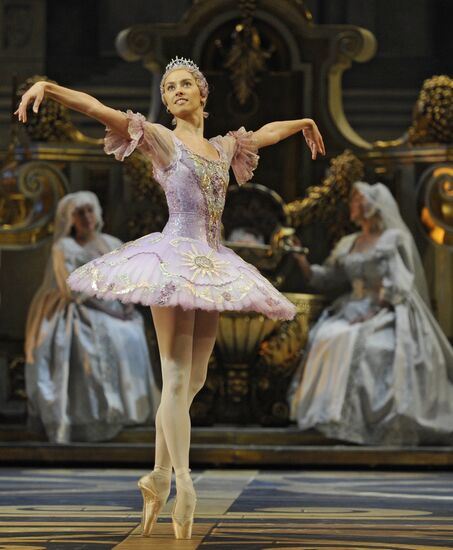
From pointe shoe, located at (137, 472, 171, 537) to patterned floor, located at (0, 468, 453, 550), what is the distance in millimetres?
40

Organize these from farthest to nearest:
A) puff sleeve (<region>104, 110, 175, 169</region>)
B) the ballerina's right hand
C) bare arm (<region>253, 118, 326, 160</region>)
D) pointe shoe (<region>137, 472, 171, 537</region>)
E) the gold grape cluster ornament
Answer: the gold grape cluster ornament
bare arm (<region>253, 118, 326, 160</region>)
puff sleeve (<region>104, 110, 175, 169</region>)
pointe shoe (<region>137, 472, 171, 537</region>)
the ballerina's right hand

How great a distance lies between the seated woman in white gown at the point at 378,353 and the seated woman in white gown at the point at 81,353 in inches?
34.8

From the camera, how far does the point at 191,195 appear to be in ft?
15.0

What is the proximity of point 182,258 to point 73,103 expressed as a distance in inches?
21.3

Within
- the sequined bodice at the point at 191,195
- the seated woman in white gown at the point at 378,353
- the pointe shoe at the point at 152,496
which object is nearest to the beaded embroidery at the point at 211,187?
the sequined bodice at the point at 191,195

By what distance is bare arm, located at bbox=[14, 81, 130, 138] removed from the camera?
4192 millimetres

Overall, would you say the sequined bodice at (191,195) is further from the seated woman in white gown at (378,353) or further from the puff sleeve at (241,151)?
the seated woman in white gown at (378,353)

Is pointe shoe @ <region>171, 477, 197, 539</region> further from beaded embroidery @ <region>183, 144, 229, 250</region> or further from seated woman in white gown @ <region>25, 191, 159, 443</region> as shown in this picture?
seated woman in white gown @ <region>25, 191, 159, 443</region>

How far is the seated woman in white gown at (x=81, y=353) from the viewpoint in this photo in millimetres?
7773

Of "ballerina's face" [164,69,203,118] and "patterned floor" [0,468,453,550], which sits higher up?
Answer: "ballerina's face" [164,69,203,118]

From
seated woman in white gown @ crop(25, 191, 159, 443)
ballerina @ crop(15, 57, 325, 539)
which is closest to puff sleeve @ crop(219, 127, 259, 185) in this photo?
ballerina @ crop(15, 57, 325, 539)

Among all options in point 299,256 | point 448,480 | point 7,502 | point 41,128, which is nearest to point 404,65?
point 299,256

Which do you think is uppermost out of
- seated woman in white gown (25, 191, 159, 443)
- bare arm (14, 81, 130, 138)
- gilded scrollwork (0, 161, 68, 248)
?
bare arm (14, 81, 130, 138)

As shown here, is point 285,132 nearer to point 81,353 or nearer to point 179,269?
point 179,269
